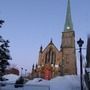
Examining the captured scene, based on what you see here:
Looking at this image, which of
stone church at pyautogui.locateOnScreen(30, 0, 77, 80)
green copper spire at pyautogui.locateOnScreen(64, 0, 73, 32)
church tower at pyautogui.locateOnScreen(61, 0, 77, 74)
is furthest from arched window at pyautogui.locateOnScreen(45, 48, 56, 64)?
green copper spire at pyautogui.locateOnScreen(64, 0, 73, 32)

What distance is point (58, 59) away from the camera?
93.7 m

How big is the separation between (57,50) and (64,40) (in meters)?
4.49

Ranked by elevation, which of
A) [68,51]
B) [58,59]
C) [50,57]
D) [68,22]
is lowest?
[58,59]

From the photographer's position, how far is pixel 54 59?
3748 inches

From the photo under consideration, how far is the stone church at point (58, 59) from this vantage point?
9006 cm

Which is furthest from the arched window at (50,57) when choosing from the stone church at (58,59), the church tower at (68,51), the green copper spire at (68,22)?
the green copper spire at (68,22)

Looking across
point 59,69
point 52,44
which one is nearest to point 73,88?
point 59,69

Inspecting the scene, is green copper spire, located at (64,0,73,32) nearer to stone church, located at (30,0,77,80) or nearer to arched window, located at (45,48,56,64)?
stone church, located at (30,0,77,80)

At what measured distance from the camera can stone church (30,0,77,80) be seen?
90062 millimetres

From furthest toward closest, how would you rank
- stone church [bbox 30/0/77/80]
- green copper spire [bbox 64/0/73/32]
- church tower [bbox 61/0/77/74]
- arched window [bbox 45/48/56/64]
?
green copper spire [bbox 64/0/73/32] → arched window [bbox 45/48/56/64] → church tower [bbox 61/0/77/74] → stone church [bbox 30/0/77/80]

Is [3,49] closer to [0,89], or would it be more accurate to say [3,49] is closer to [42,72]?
[0,89]

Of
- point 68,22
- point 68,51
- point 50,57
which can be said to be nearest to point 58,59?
point 50,57

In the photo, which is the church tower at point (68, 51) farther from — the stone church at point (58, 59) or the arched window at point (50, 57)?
the arched window at point (50, 57)

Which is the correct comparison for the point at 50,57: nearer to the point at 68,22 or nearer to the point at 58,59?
the point at 58,59
